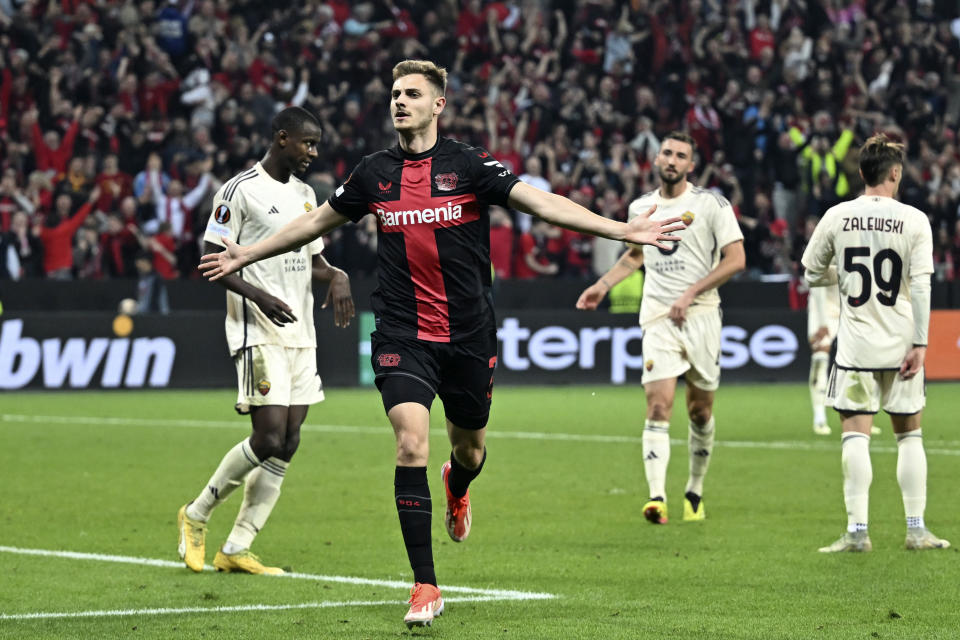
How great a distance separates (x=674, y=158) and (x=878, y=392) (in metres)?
2.20

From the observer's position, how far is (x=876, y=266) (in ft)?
27.0

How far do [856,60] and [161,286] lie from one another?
13560mm

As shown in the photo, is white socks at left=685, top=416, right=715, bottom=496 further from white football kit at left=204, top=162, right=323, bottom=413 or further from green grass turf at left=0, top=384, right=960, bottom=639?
white football kit at left=204, top=162, right=323, bottom=413

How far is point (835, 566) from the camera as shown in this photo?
7699 mm

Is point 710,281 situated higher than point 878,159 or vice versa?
point 878,159

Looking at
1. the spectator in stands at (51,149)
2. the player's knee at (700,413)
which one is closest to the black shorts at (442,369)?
the player's knee at (700,413)

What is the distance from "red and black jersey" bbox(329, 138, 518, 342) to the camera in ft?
21.2

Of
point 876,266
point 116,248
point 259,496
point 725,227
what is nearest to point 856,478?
point 876,266

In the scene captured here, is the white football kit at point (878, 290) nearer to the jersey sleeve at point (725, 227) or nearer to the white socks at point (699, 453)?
the jersey sleeve at point (725, 227)

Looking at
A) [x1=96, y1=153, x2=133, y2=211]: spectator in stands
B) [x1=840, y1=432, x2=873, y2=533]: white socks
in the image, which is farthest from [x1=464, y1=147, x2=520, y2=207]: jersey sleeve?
[x1=96, y1=153, x2=133, y2=211]: spectator in stands

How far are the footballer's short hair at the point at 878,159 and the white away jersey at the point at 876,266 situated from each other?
0.11 m

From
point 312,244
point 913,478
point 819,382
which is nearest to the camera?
point 312,244

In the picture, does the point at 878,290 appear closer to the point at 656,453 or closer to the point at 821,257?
the point at 821,257

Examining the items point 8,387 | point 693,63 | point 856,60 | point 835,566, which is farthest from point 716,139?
point 835,566
